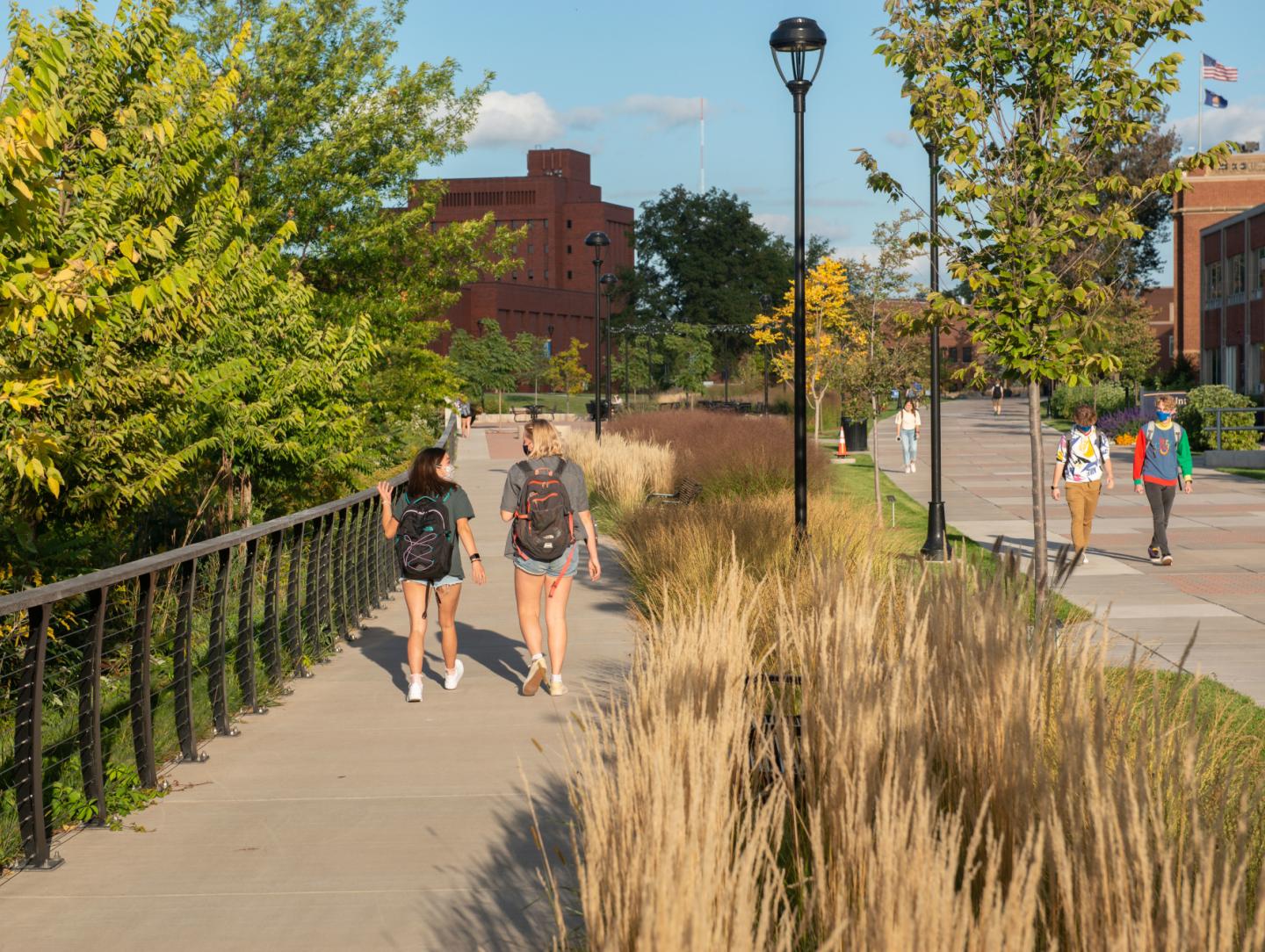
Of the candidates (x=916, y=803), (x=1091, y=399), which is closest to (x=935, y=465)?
(x=916, y=803)

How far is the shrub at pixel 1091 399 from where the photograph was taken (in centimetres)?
5688

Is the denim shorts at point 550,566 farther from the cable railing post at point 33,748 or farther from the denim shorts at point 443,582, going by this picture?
the cable railing post at point 33,748

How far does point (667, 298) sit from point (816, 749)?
4237 inches

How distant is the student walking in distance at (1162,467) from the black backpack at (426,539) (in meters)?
8.92

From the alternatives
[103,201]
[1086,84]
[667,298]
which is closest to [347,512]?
[103,201]

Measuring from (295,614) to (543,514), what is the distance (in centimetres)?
207

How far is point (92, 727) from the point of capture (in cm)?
621

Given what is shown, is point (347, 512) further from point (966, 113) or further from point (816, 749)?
point (816, 749)

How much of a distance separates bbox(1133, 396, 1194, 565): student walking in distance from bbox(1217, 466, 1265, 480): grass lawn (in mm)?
13874

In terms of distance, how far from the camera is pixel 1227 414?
3309 cm

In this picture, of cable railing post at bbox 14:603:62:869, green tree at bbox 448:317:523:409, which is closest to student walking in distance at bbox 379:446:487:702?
cable railing post at bbox 14:603:62:869

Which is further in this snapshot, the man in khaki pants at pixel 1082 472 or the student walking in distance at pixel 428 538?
the man in khaki pants at pixel 1082 472

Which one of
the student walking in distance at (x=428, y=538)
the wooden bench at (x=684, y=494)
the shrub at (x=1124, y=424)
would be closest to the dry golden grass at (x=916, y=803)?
the student walking in distance at (x=428, y=538)

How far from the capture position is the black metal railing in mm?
5637
